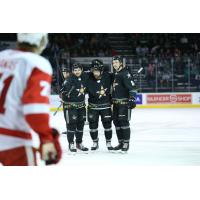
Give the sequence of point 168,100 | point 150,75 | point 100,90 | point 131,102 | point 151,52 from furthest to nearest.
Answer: point 151,52
point 168,100
point 150,75
point 100,90
point 131,102

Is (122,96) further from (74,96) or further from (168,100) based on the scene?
(168,100)

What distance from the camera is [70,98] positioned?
19.6 ft

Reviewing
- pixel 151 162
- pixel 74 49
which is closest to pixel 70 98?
pixel 151 162

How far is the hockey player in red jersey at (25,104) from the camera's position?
1977 mm

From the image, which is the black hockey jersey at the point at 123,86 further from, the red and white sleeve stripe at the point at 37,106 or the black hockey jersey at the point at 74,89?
the red and white sleeve stripe at the point at 37,106

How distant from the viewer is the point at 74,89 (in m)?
5.99

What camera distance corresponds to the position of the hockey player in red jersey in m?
1.98

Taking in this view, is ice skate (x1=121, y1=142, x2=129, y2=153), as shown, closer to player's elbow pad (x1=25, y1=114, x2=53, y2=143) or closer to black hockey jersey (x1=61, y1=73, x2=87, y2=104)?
black hockey jersey (x1=61, y1=73, x2=87, y2=104)

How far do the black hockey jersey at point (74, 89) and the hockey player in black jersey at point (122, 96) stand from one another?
0.37 meters

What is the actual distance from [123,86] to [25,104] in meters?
3.93

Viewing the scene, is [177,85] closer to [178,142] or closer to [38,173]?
[178,142]

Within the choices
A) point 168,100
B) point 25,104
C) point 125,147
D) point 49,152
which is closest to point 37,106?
point 25,104

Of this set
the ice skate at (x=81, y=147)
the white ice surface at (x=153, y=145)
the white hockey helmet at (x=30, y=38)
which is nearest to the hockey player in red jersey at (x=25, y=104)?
the white hockey helmet at (x=30, y=38)

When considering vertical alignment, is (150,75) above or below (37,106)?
below
